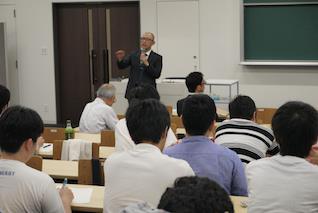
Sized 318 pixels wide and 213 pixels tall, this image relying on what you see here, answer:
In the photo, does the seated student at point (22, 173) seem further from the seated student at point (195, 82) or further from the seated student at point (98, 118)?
the seated student at point (195, 82)

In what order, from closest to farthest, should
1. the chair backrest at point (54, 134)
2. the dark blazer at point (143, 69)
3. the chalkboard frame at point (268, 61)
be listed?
the chair backrest at point (54, 134) < the dark blazer at point (143, 69) < the chalkboard frame at point (268, 61)

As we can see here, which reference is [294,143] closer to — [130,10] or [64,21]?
[130,10]

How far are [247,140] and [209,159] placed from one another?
733mm

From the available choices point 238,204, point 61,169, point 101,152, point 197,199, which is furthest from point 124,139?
point 197,199

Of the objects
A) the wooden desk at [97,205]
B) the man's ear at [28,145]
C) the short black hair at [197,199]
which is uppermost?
the short black hair at [197,199]

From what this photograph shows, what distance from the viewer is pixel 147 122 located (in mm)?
2678

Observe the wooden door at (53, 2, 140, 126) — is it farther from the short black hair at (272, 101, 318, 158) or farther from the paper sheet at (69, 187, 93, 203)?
the short black hair at (272, 101, 318, 158)

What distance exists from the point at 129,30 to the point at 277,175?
24.5ft

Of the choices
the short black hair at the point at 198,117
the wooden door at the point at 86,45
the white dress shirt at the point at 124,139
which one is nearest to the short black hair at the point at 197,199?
the short black hair at the point at 198,117

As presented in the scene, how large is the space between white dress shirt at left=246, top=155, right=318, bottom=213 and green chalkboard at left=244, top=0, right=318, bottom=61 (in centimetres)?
625

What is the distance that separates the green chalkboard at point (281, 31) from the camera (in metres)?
8.26

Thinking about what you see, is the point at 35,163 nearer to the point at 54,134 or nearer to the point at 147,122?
the point at 147,122

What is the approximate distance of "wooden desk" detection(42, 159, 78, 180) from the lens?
404 cm

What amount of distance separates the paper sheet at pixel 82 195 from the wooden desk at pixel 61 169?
537mm
